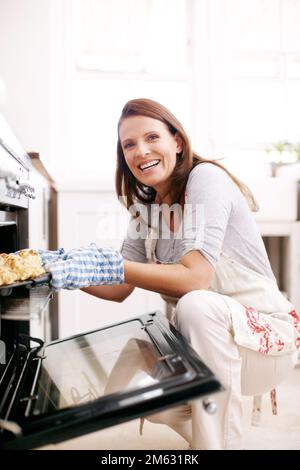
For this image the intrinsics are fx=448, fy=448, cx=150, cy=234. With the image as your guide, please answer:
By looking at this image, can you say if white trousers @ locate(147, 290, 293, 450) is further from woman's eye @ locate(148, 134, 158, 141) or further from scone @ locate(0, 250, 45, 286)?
woman's eye @ locate(148, 134, 158, 141)

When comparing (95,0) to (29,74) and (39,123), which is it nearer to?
(29,74)

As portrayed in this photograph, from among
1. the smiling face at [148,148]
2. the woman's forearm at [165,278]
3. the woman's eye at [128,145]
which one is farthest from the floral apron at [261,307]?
the woman's eye at [128,145]

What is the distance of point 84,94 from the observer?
2.69 metres

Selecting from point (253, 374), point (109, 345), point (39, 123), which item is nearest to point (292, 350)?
point (253, 374)

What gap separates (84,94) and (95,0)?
568 millimetres

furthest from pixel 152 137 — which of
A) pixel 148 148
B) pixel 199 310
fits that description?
pixel 199 310

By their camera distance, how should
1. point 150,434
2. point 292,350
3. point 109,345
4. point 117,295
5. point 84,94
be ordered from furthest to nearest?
point 84,94, point 150,434, point 117,295, point 292,350, point 109,345

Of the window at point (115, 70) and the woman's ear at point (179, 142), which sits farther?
the window at point (115, 70)

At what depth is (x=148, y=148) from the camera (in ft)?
4.01

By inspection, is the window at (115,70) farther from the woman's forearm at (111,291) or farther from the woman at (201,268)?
the woman's forearm at (111,291)

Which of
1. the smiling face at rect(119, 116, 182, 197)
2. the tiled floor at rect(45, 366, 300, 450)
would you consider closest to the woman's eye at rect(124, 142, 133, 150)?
the smiling face at rect(119, 116, 182, 197)

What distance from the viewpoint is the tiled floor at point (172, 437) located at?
134 centimetres

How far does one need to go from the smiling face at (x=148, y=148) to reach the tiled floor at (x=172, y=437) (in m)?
0.79

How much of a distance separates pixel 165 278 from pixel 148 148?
404 millimetres
